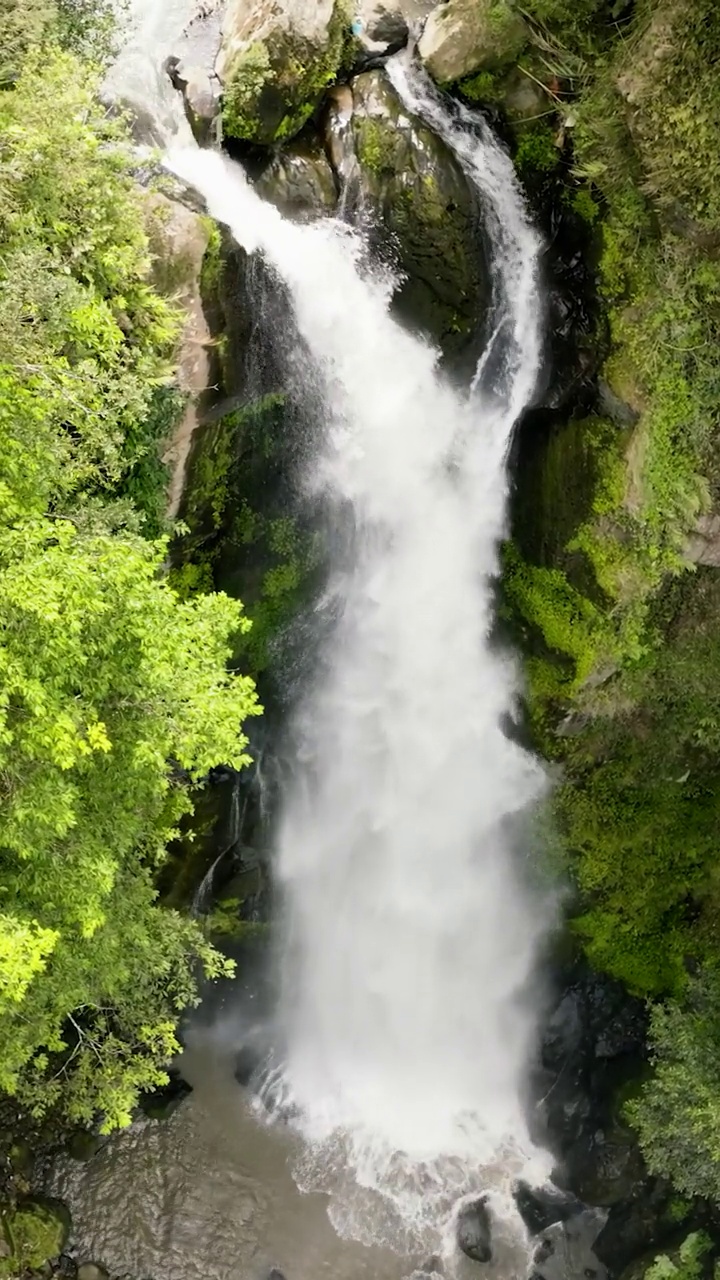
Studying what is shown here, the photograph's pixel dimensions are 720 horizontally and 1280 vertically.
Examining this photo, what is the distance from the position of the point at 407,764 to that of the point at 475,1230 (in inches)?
282

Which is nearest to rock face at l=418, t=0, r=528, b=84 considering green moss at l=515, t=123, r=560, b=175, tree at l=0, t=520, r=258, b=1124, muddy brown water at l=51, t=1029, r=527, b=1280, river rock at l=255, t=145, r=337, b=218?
green moss at l=515, t=123, r=560, b=175

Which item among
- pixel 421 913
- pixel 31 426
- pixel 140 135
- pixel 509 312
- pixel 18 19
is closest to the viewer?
pixel 31 426

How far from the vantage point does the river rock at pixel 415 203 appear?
10.5 m

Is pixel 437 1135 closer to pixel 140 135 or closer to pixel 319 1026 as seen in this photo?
pixel 319 1026

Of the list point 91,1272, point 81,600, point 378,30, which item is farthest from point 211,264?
point 91,1272

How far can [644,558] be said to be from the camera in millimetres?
11148

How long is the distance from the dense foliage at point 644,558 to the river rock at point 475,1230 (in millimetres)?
2804

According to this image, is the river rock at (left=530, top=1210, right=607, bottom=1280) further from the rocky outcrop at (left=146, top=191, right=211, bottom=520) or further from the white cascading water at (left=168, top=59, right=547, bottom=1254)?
the rocky outcrop at (left=146, top=191, right=211, bottom=520)

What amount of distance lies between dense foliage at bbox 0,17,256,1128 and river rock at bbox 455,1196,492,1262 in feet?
19.8

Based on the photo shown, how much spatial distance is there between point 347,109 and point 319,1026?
14134 mm

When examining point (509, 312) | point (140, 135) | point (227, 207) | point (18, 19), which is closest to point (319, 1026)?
point (509, 312)

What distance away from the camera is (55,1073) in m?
10.8

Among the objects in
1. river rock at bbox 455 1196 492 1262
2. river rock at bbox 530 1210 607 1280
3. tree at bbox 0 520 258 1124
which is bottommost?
river rock at bbox 455 1196 492 1262

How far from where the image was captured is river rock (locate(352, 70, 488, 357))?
1055cm
